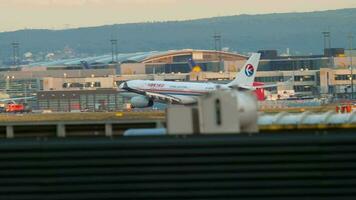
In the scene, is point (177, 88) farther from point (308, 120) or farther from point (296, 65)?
point (296, 65)

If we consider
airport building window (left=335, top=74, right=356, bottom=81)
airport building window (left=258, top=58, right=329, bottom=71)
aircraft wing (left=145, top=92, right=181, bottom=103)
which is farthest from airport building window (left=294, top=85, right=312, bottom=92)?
aircraft wing (left=145, top=92, right=181, bottom=103)

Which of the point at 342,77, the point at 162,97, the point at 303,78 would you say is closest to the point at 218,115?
the point at 162,97

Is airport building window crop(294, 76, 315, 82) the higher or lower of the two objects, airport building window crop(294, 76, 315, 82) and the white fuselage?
the lower

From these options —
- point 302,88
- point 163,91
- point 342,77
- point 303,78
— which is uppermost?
point 163,91

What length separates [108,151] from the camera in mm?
20781

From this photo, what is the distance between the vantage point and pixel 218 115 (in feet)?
68.9

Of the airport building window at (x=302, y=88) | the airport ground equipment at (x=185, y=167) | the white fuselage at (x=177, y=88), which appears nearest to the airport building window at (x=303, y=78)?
the airport building window at (x=302, y=88)

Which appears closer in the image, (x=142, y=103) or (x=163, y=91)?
(x=163, y=91)

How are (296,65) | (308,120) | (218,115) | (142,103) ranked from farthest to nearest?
1. (296,65)
2. (142,103)
3. (308,120)
4. (218,115)

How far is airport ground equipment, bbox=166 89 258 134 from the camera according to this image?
2088 centimetres

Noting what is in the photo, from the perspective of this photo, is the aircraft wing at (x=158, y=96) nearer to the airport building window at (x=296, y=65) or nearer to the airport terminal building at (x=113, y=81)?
the airport terminal building at (x=113, y=81)

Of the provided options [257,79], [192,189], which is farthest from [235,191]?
[257,79]

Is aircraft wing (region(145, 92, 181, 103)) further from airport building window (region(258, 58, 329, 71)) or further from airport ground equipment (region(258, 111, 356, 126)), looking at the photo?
airport building window (region(258, 58, 329, 71))

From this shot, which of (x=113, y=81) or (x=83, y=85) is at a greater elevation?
(x=113, y=81)
